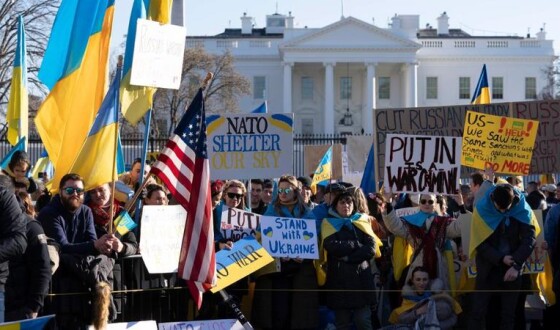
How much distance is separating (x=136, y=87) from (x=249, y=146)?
1.38 m

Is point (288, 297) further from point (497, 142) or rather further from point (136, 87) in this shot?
point (497, 142)

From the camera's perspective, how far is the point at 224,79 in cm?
5506

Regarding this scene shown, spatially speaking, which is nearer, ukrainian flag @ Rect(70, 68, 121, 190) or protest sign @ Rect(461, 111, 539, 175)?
ukrainian flag @ Rect(70, 68, 121, 190)

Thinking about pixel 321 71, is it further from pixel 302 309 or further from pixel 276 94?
pixel 302 309

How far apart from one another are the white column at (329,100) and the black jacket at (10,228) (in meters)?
66.3

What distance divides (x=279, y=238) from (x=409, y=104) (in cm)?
6562

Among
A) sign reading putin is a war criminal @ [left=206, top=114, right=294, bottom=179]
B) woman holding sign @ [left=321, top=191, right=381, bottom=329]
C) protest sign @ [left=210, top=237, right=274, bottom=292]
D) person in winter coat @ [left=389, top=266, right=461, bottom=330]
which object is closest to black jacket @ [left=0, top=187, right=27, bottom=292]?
protest sign @ [left=210, top=237, right=274, bottom=292]

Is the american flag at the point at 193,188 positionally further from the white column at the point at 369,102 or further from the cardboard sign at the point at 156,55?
the white column at the point at 369,102

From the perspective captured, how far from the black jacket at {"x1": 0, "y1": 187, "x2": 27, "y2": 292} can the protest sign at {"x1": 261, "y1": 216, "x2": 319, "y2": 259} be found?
2972 millimetres

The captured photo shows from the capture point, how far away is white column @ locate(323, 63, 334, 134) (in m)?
73.8

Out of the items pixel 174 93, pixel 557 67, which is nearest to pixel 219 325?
pixel 174 93

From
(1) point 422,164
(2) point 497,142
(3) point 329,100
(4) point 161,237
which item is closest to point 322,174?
(2) point 497,142

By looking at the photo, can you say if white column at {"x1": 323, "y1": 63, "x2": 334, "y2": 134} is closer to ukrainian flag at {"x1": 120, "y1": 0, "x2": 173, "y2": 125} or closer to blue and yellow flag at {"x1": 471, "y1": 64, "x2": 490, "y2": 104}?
blue and yellow flag at {"x1": 471, "y1": 64, "x2": 490, "y2": 104}

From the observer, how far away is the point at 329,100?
74062mm
